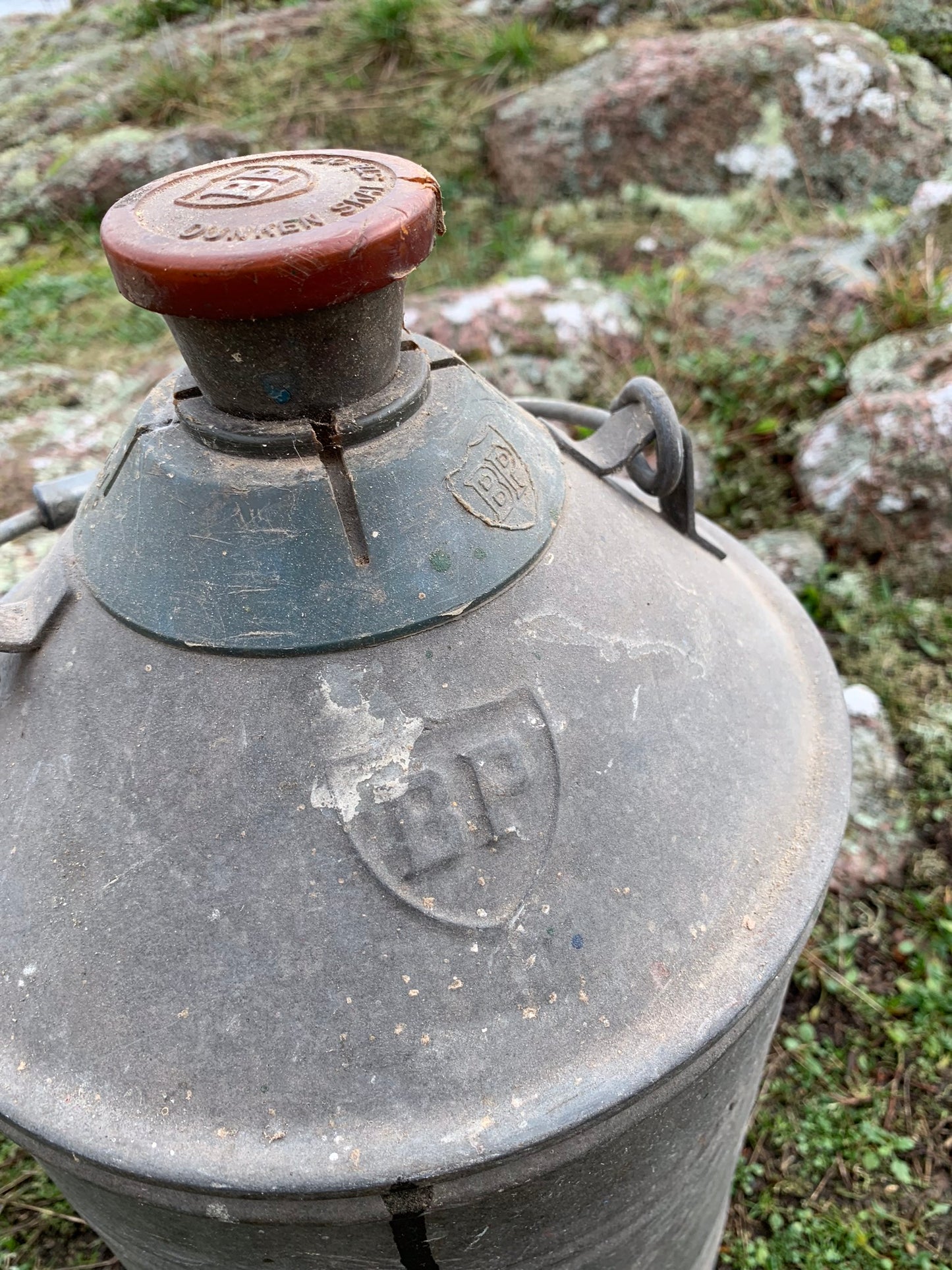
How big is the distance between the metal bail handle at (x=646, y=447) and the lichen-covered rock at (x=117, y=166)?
167 inches

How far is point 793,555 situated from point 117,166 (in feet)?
13.3

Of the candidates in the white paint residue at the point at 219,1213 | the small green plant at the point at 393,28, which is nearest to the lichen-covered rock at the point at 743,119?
the small green plant at the point at 393,28

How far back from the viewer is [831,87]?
3898mm

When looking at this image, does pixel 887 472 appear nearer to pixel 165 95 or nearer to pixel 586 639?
pixel 586 639

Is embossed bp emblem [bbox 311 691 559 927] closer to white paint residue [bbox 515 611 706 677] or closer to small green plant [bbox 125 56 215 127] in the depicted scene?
A: white paint residue [bbox 515 611 706 677]

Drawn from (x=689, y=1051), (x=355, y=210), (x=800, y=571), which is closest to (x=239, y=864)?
(x=689, y=1051)

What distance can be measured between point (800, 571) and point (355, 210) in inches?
92.5

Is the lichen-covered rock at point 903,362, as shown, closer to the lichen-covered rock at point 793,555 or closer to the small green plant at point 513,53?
the lichen-covered rock at point 793,555

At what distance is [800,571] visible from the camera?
9.70ft

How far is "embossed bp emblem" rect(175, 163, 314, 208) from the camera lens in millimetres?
974

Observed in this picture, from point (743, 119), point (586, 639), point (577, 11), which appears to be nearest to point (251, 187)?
point (586, 639)

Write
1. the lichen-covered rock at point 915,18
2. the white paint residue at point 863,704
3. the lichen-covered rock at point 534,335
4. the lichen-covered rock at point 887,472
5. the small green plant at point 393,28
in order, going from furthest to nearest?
1. the small green plant at point 393,28
2. the lichen-covered rock at point 915,18
3. the lichen-covered rock at point 534,335
4. the lichen-covered rock at point 887,472
5. the white paint residue at point 863,704

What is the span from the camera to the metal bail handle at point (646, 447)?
132 centimetres

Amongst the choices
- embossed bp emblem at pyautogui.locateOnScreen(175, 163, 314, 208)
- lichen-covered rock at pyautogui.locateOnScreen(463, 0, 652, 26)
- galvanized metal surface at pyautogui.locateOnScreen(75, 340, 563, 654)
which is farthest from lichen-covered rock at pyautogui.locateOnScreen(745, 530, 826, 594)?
lichen-covered rock at pyautogui.locateOnScreen(463, 0, 652, 26)
